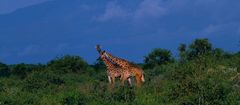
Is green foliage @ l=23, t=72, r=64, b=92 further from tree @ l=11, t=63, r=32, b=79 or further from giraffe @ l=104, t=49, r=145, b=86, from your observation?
tree @ l=11, t=63, r=32, b=79

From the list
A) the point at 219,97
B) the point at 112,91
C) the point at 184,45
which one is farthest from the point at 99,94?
the point at 184,45

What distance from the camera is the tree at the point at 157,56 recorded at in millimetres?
45688

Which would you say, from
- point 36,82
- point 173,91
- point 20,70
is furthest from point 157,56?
point 173,91

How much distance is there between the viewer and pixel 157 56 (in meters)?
46.6

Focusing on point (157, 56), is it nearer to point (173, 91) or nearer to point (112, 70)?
point (112, 70)

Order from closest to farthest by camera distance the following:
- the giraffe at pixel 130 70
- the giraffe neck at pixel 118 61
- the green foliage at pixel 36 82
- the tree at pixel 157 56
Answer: the giraffe at pixel 130 70
the giraffe neck at pixel 118 61
the green foliage at pixel 36 82
the tree at pixel 157 56

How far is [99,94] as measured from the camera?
24828 mm

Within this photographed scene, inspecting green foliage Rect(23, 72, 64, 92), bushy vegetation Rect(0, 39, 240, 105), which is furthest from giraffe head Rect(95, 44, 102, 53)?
green foliage Rect(23, 72, 64, 92)

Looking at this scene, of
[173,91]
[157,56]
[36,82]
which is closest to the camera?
[173,91]

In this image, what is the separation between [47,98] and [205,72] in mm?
4843

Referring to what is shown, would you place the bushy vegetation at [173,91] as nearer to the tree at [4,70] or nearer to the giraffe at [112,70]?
the giraffe at [112,70]

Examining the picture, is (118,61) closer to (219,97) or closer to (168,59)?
(219,97)

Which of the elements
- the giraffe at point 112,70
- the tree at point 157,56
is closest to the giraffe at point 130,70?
the giraffe at point 112,70

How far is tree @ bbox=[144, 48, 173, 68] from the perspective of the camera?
4569 cm
